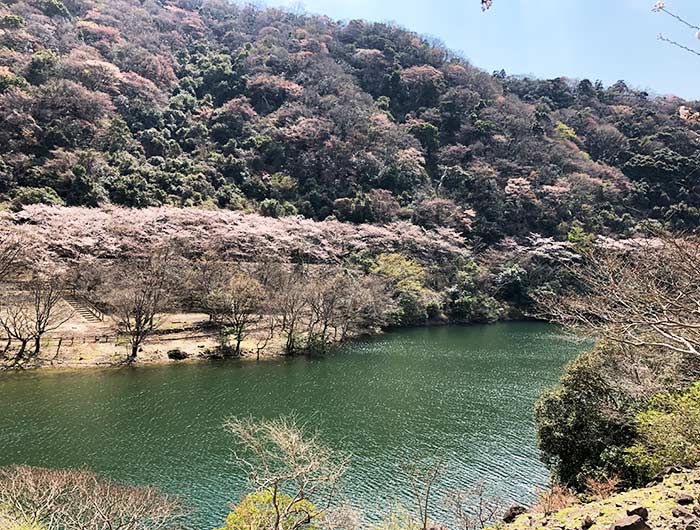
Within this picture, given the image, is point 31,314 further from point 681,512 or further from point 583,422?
point 681,512

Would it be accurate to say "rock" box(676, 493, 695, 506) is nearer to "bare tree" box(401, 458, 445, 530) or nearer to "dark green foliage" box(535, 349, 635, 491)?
"dark green foliage" box(535, 349, 635, 491)

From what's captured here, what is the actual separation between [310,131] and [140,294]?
42.4m

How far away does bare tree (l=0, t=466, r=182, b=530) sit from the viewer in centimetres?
966

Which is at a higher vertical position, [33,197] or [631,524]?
[33,197]

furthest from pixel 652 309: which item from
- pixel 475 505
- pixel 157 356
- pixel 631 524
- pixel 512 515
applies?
pixel 157 356

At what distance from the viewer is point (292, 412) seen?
21.2m

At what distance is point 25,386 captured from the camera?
22391 millimetres

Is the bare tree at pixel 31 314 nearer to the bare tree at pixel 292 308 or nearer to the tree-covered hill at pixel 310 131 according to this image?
the tree-covered hill at pixel 310 131

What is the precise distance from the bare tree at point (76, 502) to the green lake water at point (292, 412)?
946 millimetres

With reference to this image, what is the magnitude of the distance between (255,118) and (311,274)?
3627cm

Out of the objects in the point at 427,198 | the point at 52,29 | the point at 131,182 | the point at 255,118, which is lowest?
the point at 131,182

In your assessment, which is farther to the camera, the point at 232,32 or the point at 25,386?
the point at 232,32

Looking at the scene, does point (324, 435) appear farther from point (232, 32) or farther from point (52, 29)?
point (232, 32)

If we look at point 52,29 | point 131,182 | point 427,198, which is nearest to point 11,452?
point 131,182
